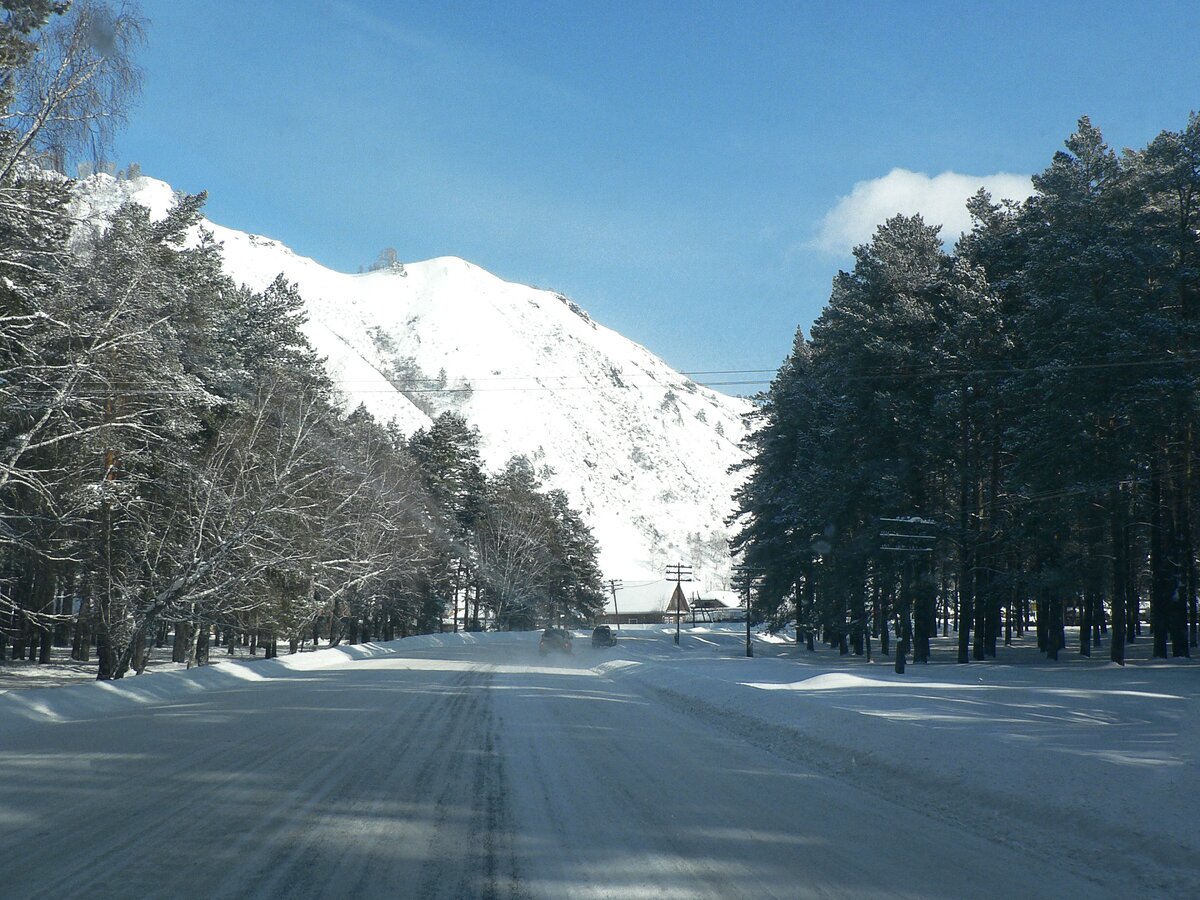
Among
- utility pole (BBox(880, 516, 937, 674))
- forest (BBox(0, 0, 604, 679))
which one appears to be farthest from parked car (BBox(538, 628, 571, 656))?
utility pole (BBox(880, 516, 937, 674))

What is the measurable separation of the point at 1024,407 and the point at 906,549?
6999mm

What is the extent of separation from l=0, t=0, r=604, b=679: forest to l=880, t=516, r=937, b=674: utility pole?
68.6 ft

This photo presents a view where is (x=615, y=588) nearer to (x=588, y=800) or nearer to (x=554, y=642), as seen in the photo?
(x=554, y=642)

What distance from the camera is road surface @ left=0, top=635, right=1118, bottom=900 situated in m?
5.76

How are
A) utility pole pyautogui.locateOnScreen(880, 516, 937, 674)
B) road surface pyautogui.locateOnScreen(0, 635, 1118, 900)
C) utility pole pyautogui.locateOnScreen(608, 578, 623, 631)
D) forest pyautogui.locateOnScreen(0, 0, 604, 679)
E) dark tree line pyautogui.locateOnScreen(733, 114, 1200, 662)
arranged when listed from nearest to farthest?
1. road surface pyautogui.locateOnScreen(0, 635, 1118, 900)
2. forest pyautogui.locateOnScreen(0, 0, 604, 679)
3. dark tree line pyautogui.locateOnScreen(733, 114, 1200, 662)
4. utility pole pyautogui.locateOnScreen(880, 516, 937, 674)
5. utility pole pyautogui.locateOnScreen(608, 578, 623, 631)

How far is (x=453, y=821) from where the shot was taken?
7.34 metres

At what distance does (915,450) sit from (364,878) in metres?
32.1

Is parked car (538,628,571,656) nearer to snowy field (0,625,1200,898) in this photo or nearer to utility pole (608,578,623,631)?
snowy field (0,625,1200,898)

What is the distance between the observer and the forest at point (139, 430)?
53.7 feet

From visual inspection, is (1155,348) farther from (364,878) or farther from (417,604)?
(417,604)

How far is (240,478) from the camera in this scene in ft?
94.1

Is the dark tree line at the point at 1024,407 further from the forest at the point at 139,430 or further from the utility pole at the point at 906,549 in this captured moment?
the forest at the point at 139,430

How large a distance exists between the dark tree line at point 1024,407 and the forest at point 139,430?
834 inches

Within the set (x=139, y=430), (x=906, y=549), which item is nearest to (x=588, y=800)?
(x=139, y=430)
